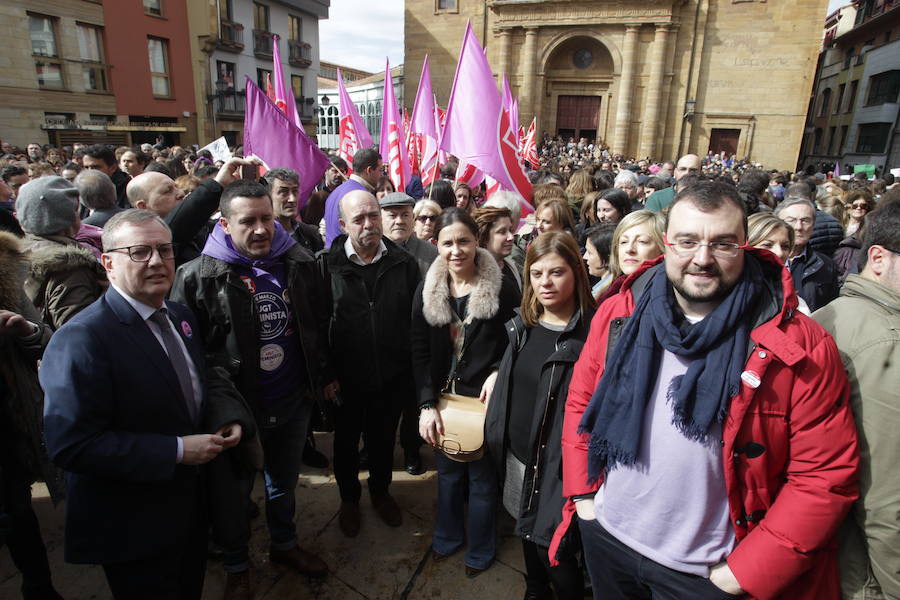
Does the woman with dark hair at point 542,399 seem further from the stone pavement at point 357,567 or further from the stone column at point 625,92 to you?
the stone column at point 625,92

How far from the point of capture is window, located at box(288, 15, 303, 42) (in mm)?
25922

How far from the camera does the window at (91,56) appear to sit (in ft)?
55.5

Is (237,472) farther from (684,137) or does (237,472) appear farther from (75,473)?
(684,137)

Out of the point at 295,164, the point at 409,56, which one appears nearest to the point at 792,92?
the point at 409,56

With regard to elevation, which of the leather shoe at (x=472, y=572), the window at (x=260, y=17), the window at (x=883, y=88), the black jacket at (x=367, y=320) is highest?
the window at (x=260, y=17)

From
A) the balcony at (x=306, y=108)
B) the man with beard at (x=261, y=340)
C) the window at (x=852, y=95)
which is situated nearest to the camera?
the man with beard at (x=261, y=340)

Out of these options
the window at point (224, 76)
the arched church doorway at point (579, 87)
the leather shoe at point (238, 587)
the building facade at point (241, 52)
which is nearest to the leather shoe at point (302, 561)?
the leather shoe at point (238, 587)

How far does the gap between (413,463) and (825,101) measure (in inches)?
1758

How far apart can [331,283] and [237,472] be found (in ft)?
3.63

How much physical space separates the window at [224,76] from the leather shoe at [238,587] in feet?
78.8

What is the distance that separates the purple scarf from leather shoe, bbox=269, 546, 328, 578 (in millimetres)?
1449

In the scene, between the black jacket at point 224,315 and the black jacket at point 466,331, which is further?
the black jacket at point 466,331

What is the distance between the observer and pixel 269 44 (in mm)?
24297

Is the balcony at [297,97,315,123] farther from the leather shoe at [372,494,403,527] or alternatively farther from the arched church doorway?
the leather shoe at [372,494,403,527]
